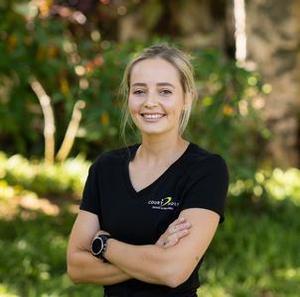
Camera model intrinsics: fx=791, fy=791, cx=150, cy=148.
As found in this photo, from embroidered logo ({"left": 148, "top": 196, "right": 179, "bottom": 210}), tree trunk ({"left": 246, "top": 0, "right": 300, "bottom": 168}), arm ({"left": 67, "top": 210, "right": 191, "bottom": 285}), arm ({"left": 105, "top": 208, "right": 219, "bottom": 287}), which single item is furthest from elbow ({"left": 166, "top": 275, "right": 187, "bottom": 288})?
tree trunk ({"left": 246, "top": 0, "right": 300, "bottom": 168})

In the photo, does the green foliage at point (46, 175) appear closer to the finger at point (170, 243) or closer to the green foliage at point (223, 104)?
the green foliage at point (223, 104)

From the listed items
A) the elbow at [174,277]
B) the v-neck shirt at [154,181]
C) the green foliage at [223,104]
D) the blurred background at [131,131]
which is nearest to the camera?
the elbow at [174,277]

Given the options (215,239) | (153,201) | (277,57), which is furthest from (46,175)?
(153,201)

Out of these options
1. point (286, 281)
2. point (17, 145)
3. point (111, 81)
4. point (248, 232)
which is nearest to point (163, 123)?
point (286, 281)

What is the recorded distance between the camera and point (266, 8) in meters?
8.22

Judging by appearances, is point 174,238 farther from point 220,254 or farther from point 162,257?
point 220,254

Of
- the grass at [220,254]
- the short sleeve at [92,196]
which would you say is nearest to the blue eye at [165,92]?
the short sleeve at [92,196]

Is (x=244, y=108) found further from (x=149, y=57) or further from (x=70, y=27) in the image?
(x=149, y=57)

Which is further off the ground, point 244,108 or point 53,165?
point 244,108

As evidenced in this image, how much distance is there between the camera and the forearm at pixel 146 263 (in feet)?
8.34

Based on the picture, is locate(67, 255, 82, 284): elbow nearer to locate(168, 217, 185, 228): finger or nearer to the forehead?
locate(168, 217, 185, 228): finger

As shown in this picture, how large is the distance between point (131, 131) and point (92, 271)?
2.91 m

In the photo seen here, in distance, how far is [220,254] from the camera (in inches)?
231

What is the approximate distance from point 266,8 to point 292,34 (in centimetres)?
41
